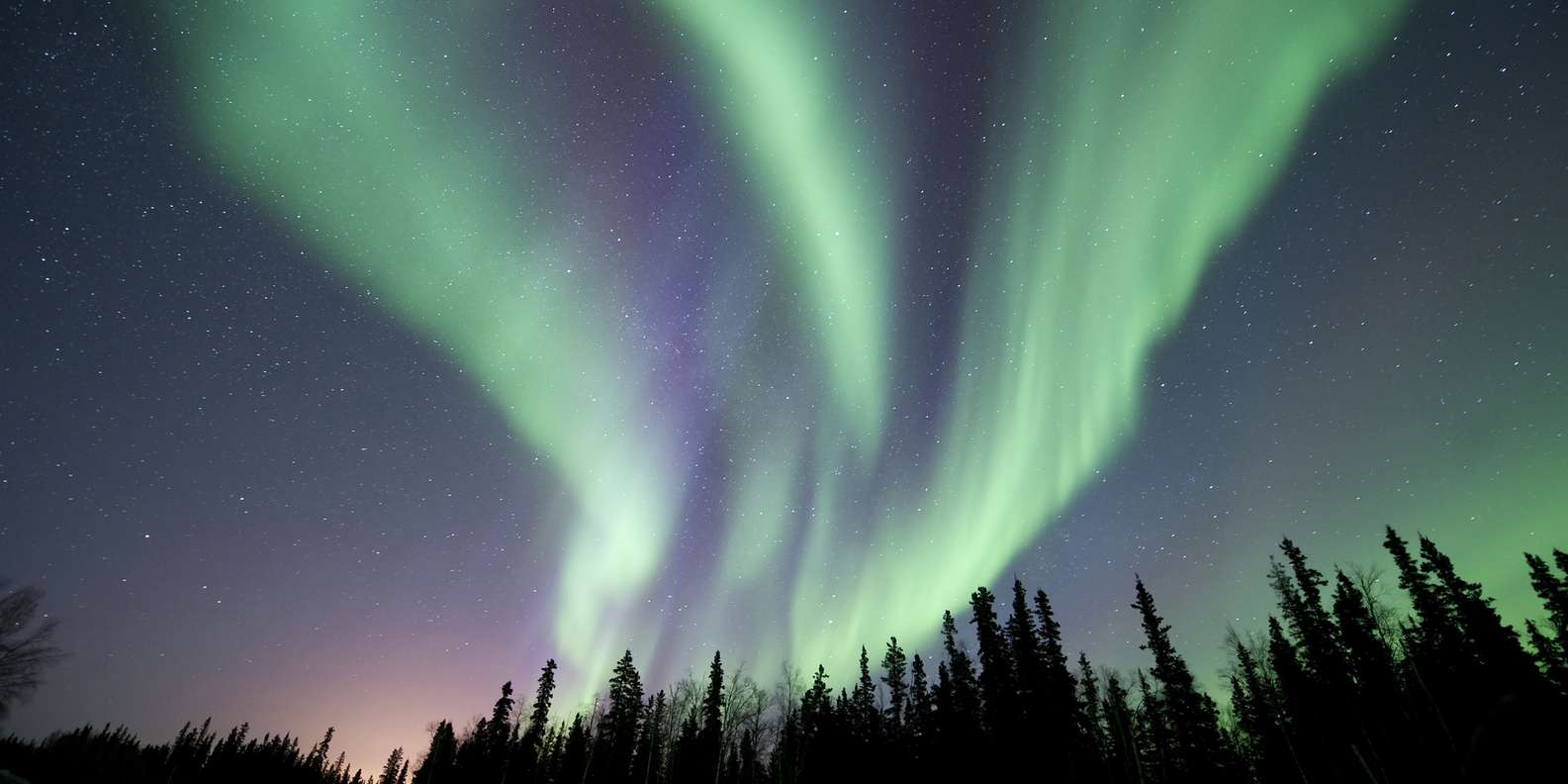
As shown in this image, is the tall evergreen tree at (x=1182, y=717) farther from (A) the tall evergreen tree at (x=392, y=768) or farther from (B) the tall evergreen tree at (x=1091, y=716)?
(A) the tall evergreen tree at (x=392, y=768)

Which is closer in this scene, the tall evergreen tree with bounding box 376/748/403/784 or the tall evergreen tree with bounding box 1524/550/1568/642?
the tall evergreen tree with bounding box 1524/550/1568/642

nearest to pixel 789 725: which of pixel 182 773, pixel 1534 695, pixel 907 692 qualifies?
pixel 907 692

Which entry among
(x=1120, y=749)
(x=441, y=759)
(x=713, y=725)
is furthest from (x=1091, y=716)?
(x=441, y=759)

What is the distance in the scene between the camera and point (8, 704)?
5459cm

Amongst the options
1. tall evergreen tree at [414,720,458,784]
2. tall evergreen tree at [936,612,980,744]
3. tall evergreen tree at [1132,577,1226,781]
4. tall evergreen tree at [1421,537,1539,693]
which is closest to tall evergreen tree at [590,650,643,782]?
tall evergreen tree at [414,720,458,784]

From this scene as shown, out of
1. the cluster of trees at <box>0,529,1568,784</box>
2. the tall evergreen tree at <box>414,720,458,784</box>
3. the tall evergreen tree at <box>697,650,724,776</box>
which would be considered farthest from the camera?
the tall evergreen tree at <box>414,720,458,784</box>

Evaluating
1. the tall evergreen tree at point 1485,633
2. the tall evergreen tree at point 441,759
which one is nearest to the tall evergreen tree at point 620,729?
the tall evergreen tree at point 441,759

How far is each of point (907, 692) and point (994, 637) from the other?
73.9 ft

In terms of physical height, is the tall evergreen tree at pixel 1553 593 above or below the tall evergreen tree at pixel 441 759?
above

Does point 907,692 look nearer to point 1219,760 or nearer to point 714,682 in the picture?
point 714,682

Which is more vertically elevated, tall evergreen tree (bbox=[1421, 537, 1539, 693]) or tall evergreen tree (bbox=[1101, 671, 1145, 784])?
tall evergreen tree (bbox=[1421, 537, 1539, 693])

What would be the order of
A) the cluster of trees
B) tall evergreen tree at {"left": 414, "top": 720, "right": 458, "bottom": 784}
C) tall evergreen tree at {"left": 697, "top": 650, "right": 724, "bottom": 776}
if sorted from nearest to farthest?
the cluster of trees → tall evergreen tree at {"left": 697, "top": 650, "right": 724, "bottom": 776} → tall evergreen tree at {"left": 414, "top": 720, "right": 458, "bottom": 784}

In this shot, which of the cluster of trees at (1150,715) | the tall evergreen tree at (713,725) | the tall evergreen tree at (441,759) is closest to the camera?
the cluster of trees at (1150,715)

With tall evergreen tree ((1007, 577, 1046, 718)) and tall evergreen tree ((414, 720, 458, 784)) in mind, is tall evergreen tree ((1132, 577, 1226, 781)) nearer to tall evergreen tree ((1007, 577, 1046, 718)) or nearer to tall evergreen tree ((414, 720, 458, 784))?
tall evergreen tree ((1007, 577, 1046, 718))
